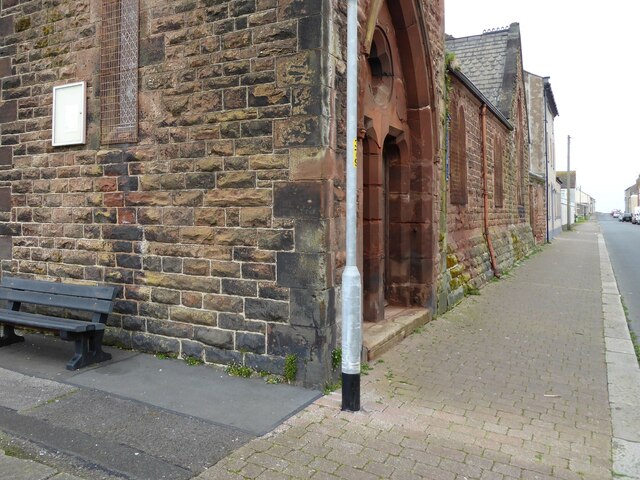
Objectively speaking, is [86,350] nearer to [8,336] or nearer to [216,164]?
[8,336]

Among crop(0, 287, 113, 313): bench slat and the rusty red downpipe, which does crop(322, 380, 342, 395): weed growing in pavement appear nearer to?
crop(0, 287, 113, 313): bench slat

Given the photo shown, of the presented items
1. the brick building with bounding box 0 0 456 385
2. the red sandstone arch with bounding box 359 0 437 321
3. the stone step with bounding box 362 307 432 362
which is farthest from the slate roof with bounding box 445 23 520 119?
the stone step with bounding box 362 307 432 362

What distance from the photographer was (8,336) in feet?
19.7

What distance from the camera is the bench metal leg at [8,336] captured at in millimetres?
5965

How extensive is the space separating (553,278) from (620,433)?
10.1 m

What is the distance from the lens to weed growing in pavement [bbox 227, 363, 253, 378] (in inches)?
193

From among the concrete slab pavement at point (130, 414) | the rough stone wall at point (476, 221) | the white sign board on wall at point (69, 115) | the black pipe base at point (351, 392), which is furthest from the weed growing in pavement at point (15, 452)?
the rough stone wall at point (476, 221)

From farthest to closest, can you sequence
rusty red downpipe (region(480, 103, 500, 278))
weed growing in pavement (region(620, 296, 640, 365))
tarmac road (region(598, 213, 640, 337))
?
rusty red downpipe (region(480, 103, 500, 278)), tarmac road (region(598, 213, 640, 337)), weed growing in pavement (region(620, 296, 640, 365))

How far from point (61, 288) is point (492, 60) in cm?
1830

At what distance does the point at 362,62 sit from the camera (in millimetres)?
5402

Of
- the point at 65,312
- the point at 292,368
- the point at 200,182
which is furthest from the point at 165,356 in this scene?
the point at 200,182

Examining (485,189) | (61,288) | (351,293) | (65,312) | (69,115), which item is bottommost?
(65,312)

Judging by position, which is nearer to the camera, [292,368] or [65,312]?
[292,368]

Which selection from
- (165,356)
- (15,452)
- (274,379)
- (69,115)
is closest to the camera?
(15,452)
